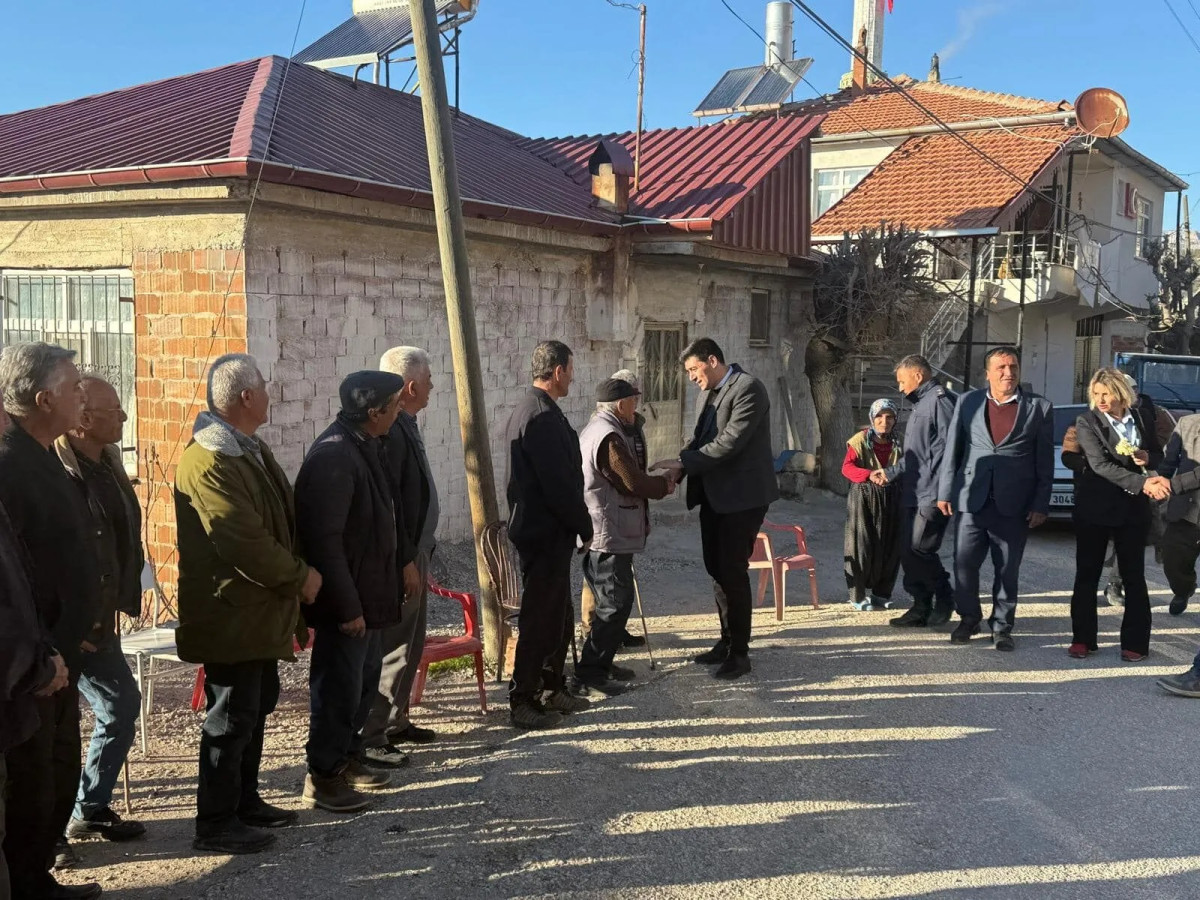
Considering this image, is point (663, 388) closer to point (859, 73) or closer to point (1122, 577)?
point (1122, 577)

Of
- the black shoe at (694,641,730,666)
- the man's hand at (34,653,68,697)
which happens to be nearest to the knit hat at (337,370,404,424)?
the man's hand at (34,653,68,697)

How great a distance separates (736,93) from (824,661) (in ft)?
42.4

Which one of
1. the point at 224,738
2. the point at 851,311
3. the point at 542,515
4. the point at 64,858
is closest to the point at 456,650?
the point at 542,515

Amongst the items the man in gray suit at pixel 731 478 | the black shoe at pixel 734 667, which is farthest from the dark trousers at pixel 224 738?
the black shoe at pixel 734 667

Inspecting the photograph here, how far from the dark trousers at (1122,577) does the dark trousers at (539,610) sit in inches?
129

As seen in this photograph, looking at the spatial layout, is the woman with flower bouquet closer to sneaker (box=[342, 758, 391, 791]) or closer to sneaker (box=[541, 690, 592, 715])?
sneaker (box=[541, 690, 592, 715])

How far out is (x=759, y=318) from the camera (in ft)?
44.0

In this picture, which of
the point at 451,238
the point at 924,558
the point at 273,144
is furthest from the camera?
the point at 273,144

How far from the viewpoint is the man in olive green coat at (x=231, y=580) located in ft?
11.5

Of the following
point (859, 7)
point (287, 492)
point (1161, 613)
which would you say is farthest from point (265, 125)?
point (859, 7)

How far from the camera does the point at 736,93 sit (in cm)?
1681

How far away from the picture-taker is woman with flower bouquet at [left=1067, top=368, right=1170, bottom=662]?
19.7ft

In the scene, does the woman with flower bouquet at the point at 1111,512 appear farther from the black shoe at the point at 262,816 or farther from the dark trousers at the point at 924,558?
the black shoe at the point at 262,816

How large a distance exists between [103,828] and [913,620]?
200 inches
